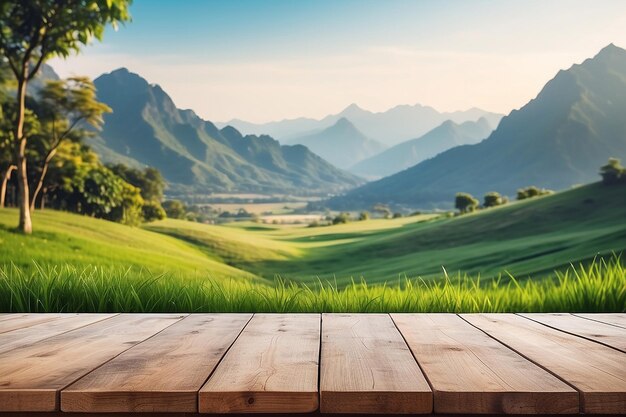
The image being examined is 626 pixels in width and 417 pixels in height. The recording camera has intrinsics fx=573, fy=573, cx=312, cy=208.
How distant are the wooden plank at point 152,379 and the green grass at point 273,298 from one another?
4.38 ft

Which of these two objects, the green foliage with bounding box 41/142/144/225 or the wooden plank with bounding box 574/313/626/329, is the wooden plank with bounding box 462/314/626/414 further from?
the green foliage with bounding box 41/142/144/225

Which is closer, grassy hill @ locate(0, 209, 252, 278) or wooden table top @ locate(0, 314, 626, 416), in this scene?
wooden table top @ locate(0, 314, 626, 416)

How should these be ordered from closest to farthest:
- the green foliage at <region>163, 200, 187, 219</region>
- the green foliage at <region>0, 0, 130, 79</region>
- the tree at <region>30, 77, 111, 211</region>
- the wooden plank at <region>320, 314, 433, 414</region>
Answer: the wooden plank at <region>320, 314, 433, 414</region> → the green foliage at <region>0, 0, 130, 79</region> → the tree at <region>30, 77, 111, 211</region> → the green foliage at <region>163, 200, 187, 219</region>

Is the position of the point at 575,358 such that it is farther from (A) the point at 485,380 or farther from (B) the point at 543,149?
(B) the point at 543,149

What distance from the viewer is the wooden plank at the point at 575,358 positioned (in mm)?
1283

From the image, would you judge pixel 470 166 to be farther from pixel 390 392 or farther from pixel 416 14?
pixel 390 392

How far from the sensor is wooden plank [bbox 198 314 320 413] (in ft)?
4.17

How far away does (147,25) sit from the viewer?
2900 cm

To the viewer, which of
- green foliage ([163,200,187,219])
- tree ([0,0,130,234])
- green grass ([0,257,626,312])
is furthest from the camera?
green foliage ([163,200,187,219])

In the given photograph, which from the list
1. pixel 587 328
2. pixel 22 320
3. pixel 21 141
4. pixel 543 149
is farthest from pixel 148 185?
pixel 543 149


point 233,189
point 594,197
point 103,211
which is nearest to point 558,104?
point 233,189

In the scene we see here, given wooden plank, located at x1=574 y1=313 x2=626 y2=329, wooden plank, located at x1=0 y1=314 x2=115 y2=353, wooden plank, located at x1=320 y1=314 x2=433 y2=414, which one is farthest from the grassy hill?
wooden plank, located at x1=320 y1=314 x2=433 y2=414

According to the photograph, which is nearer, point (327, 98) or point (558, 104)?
point (327, 98)

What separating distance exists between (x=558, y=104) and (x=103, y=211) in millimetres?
183615
